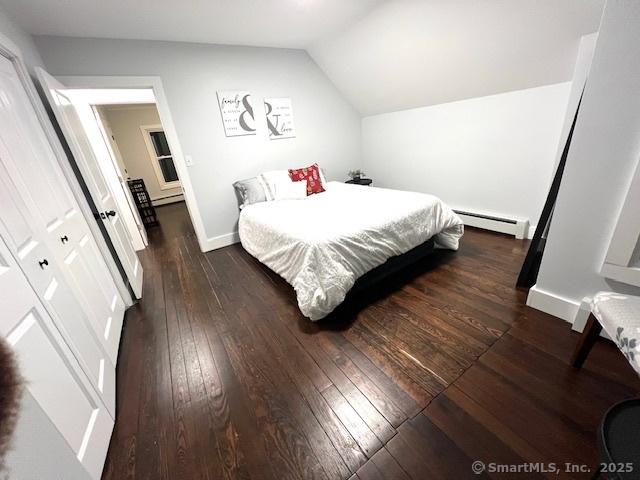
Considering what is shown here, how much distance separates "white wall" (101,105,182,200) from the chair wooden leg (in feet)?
25.3

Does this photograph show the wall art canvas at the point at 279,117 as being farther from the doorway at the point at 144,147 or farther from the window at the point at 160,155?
the window at the point at 160,155

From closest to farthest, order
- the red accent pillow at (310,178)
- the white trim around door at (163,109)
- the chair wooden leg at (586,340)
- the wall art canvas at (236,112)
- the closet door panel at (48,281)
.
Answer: the closet door panel at (48,281) < the chair wooden leg at (586,340) < the white trim around door at (163,109) < the wall art canvas at (236,112) < the red accent pillow at (310,178)

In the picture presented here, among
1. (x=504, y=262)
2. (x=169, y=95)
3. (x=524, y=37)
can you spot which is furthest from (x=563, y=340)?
(x=169, y=95)

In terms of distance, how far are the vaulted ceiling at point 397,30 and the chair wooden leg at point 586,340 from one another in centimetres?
206

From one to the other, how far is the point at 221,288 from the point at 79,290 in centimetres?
109

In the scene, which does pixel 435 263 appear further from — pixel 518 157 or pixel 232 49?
pixel 232 49

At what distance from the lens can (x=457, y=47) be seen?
242 centimetres

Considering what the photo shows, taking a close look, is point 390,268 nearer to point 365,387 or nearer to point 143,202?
point 365,387

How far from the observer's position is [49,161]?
163 centimetres

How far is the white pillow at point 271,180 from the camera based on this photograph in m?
3.15

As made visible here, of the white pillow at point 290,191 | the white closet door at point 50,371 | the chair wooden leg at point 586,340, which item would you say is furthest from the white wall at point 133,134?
the chair wooden leg at point 586,340

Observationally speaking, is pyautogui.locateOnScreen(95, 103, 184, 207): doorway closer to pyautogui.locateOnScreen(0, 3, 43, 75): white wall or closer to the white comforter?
pyautogui.locateOnScreen(0, 3, 43, 75): white wall

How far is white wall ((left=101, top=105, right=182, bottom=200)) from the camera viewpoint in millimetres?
5664

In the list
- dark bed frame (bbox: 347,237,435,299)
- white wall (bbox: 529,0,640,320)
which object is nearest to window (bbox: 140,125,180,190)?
dark bed frame (bbox: 347,237,435,299)
